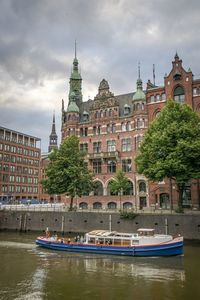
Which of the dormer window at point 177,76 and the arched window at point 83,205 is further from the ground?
the dormer window at point 177,76

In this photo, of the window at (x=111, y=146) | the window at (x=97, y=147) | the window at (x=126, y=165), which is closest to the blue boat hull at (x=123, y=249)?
the window at (x=126, y=165)

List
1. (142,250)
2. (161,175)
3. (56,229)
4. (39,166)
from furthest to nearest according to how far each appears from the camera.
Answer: (39,166) → (56,229) → (161,175) → (142,250)

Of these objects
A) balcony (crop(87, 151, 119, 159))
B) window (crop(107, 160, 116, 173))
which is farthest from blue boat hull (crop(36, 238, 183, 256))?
balcony (crop(87, 151, 119, 159))

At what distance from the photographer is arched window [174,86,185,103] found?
69375 millimetres

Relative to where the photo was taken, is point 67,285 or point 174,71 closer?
point 67,285

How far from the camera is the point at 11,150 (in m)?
128

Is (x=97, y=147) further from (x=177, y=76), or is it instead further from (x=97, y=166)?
(x=177, y=76)

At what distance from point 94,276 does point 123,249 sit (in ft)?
35.3

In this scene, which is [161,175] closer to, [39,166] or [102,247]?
[102,247]

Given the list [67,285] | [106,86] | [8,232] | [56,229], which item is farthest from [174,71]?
[67,285]

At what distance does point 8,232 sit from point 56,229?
10.7m

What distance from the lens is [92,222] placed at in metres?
60.5

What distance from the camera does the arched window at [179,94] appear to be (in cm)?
6938

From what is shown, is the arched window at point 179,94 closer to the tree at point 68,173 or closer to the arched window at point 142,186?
the arched window at point 142,186
